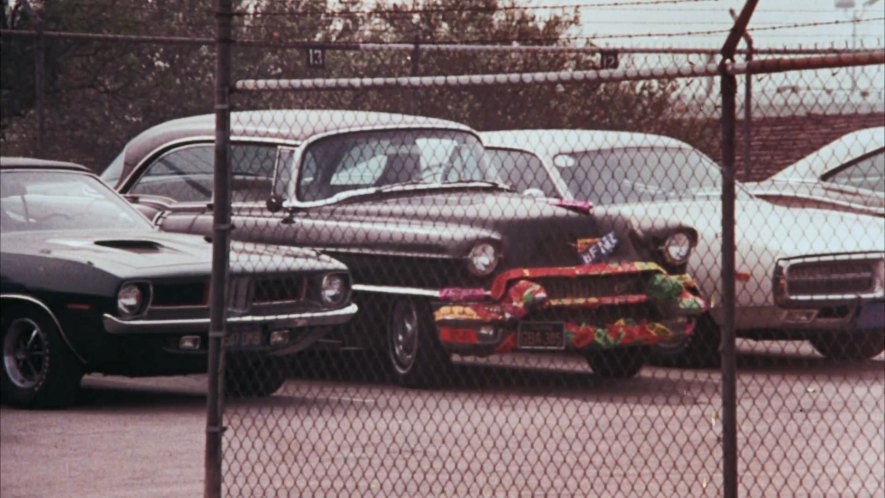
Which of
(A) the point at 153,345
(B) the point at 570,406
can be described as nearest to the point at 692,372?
(B) the point at 570,406

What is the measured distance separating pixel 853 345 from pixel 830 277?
1.17m

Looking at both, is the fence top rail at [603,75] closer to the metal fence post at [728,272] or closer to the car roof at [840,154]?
the metal fence post at [728,272]

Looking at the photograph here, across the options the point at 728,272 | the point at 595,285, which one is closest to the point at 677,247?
the point at 595,285

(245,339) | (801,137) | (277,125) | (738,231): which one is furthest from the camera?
(801,137)

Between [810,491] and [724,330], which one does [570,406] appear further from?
[724,330]

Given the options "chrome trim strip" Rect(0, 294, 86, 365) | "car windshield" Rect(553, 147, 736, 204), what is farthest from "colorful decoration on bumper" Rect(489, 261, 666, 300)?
"chrome trim strip" Rect(0, 294, 86, 365)

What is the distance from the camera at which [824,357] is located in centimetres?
1406

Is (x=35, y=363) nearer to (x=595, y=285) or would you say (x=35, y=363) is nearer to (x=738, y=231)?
(x=595, y=285)

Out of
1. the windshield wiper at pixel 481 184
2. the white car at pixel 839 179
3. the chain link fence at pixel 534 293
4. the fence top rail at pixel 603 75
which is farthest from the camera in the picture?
the white car at pixel 839 179

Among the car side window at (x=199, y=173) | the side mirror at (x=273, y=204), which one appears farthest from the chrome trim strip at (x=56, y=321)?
the car side window at (x=199, y=173)

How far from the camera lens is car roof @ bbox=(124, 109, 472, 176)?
40.1 feet

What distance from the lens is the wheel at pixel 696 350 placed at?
12.9 m

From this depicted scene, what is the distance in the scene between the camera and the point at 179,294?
10766mm

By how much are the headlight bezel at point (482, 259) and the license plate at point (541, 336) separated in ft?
1.48
